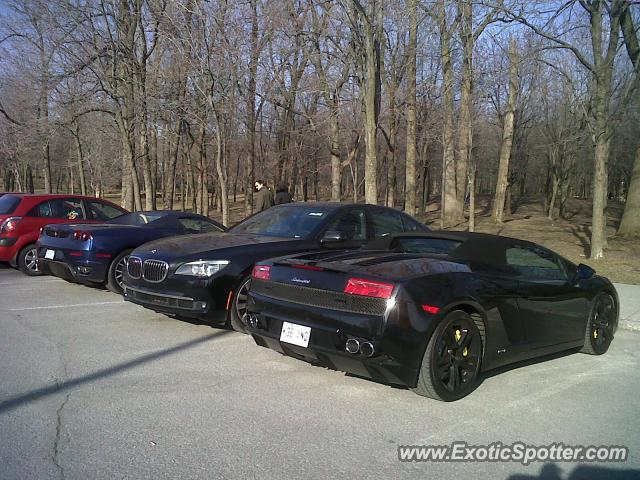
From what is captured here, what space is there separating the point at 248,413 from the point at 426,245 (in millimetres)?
2812

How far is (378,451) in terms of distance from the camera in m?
3.61

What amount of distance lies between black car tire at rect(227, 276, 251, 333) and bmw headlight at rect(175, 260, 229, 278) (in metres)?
0.32

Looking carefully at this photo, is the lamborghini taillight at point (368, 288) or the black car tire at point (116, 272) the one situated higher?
the lamborghini taillight at point (368, 288)

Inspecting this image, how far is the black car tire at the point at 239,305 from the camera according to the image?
6.36m

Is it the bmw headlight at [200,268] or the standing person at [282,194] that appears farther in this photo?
the standing person at [282,194]

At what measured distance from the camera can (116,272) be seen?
8766 mm

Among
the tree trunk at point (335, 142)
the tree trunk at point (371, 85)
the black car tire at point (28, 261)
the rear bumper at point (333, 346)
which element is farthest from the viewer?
the tree trunk at point (335, 142)

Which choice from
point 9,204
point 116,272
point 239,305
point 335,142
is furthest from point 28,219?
point 335,142

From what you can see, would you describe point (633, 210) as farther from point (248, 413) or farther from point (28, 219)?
point (248, 413)

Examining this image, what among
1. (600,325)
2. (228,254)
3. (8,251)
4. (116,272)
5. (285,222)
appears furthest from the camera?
(8,251)

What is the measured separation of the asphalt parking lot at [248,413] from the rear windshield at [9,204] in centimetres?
514

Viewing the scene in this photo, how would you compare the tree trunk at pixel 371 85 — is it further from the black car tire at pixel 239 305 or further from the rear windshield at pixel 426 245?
the black car tire at pixel 239 305

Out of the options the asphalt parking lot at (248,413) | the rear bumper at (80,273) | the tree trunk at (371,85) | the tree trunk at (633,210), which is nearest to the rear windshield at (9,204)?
the rear bumper at (80,273)

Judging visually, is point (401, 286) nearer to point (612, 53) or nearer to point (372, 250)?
point (372, 250)
